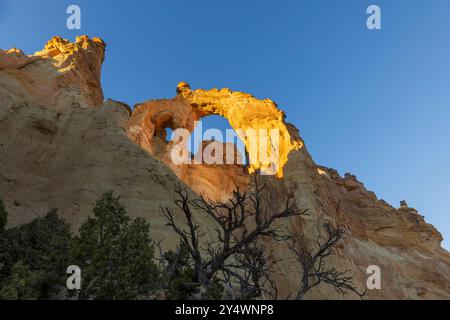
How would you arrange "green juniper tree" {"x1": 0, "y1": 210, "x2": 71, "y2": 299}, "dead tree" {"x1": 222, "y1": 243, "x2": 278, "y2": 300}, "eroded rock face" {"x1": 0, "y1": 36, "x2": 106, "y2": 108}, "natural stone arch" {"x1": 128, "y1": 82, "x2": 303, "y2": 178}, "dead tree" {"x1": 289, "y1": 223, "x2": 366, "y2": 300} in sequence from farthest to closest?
"natural stone arch" {"x1": 128, "y1": 82, "x2": 303, "y2": 178}, "eroded rock face" {"x1": 0, "y1": 36, "x2": 106, "y2": 108}, "dead tree" {"x1": 289, "y1": 223, "x2": 366, "y2": 300}, "green juniper tree" {"x1": 0, "y1": 210, "x2": 71, "y2": 299}, "dead tree" {"x1": 222, "y1": 243, "x2": 278, "y2": 300}

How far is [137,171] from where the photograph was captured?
23.2 metres

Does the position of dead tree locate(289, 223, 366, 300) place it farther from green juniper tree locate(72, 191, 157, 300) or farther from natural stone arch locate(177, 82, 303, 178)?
natural stone arch locate(177, 82, 303, 178)

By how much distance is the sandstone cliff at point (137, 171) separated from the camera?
848 inches

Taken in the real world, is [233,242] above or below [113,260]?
above

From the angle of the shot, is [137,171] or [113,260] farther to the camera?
[137,171]

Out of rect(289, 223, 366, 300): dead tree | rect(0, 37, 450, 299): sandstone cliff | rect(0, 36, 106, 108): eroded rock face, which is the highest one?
rect(0, 36, 106, 108): eroded rock face

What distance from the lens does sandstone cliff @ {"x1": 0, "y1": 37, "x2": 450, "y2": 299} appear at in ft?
70.6

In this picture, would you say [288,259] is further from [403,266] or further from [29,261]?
[29,261]

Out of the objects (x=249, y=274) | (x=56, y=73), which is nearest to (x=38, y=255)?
(x=249, y=274)

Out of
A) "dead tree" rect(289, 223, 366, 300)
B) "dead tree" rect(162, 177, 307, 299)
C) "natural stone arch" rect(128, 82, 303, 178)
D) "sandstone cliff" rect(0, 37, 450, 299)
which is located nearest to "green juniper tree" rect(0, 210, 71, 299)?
"sandstone cliff" rect(0, 37, 450, 299)

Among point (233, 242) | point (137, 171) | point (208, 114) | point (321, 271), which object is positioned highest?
point (208, 114)

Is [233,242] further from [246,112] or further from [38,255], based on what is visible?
[246,112]
